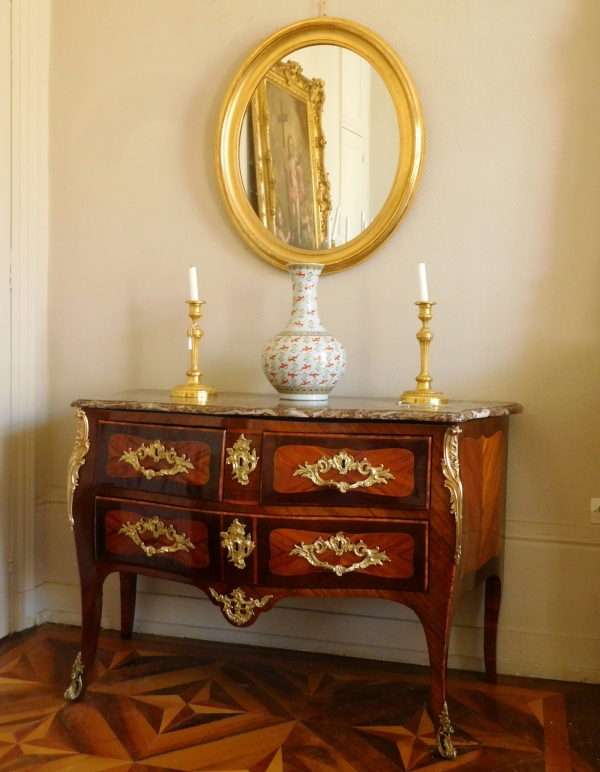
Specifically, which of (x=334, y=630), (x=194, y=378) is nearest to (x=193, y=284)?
(x=194, y=378)

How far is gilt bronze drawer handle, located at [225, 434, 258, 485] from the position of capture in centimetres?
163

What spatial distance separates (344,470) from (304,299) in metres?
0.51

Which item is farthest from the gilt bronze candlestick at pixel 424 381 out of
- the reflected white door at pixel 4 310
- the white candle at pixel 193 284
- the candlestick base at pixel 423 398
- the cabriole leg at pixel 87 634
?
the reflected white door at pixel 4 310

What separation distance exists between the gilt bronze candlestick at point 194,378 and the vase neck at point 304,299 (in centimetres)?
28

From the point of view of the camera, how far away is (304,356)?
1.76 metres

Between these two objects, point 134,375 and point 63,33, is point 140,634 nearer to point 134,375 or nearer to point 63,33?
point 134,375

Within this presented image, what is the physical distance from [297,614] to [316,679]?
0.79ft

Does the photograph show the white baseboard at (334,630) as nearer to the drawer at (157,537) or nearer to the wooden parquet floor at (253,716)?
the wooden parquet floor at (253,716)

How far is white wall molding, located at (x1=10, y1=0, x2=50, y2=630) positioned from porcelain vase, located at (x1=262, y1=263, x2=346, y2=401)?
3.02 ft

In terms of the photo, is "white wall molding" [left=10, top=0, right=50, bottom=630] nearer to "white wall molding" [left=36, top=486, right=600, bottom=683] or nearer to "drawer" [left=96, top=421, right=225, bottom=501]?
"white wall molding" [left=36, top=486, right=600, bottom=683]

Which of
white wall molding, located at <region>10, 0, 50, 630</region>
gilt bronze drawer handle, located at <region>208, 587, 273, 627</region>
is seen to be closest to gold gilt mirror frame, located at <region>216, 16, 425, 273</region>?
white wall molding, located at <region>10, 0, 50, 630</region>

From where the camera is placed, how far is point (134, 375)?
230cm

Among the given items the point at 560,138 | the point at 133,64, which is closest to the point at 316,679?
the point at 560,138

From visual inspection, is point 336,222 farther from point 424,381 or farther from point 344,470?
point 344,470
